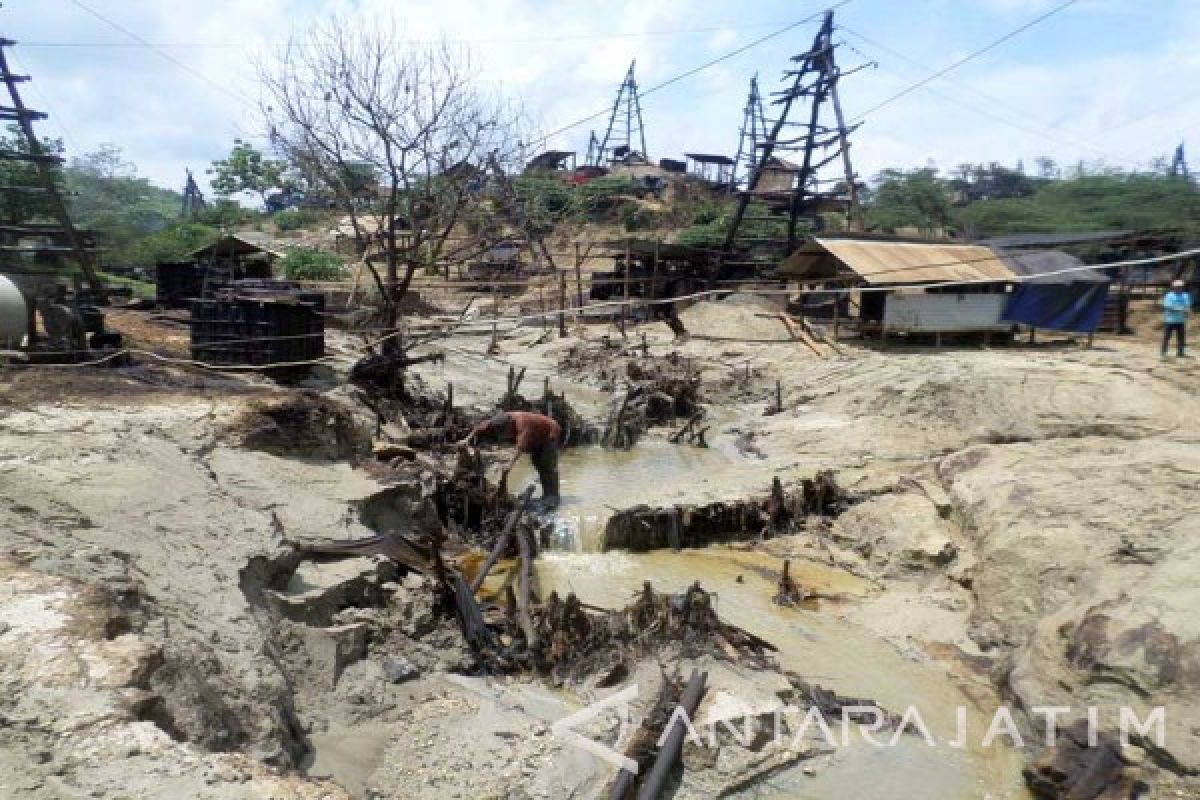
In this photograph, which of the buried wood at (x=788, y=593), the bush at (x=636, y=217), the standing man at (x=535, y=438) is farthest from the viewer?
the bush at (x=636, y=217)

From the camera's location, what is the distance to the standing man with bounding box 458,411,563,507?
10.7 metres

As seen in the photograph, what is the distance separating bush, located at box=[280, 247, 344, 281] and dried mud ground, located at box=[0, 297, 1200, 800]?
16832 mm

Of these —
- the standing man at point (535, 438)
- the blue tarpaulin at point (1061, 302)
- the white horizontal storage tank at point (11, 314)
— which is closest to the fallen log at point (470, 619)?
the standing man at point (535, 438)

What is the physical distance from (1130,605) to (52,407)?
880 cm

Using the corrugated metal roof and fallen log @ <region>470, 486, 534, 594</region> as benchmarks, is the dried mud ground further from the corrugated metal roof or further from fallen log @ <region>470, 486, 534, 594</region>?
the corrugated metal roof

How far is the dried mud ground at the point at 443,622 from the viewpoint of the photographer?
12.5ft

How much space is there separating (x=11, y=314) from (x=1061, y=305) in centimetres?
1934

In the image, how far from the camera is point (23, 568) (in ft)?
14.1

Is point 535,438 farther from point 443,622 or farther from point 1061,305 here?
A: point 1061,305

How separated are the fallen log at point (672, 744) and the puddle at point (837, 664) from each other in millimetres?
608

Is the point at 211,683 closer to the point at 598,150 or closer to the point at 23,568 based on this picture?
the point at 23,568

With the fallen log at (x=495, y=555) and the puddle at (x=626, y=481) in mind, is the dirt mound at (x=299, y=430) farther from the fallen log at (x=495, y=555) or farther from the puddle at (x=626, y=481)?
the puddle at (x=626, y=481)

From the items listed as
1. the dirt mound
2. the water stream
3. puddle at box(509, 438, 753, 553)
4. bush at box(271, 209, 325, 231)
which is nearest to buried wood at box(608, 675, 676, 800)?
the water stream

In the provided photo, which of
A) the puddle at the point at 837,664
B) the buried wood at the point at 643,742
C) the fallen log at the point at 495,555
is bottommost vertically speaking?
the puddle at the point at 837,664
